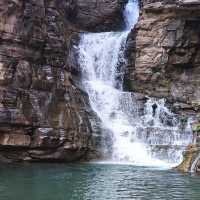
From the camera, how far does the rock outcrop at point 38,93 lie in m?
29.9

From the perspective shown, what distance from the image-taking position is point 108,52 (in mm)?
40594

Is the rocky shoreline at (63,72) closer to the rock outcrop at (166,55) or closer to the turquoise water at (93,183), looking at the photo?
the rock outcrop at (166,55)

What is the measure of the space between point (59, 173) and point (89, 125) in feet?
26.3

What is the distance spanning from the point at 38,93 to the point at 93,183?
36.7ft

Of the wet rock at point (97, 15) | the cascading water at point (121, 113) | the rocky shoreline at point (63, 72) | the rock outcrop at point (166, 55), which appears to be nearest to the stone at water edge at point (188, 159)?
the cascading water at point (121, 113)

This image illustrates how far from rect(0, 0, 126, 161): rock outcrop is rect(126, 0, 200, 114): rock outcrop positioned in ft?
22.5

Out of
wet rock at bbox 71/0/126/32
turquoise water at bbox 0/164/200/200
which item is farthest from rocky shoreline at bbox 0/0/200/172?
turquoise water at bbox 0/164/200/200

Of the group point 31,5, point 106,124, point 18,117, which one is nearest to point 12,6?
point 31,5

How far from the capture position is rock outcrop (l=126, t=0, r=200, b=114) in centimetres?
3931

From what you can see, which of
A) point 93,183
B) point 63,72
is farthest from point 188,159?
point 63,72

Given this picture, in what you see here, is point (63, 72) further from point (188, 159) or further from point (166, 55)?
point (188, 159)

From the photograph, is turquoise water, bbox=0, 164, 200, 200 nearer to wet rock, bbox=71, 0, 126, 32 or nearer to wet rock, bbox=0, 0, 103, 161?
wet rock, bbox=0, 0, 103, 161

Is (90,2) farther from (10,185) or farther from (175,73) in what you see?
(10,185)

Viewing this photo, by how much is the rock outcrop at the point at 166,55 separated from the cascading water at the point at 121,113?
5.20ft
